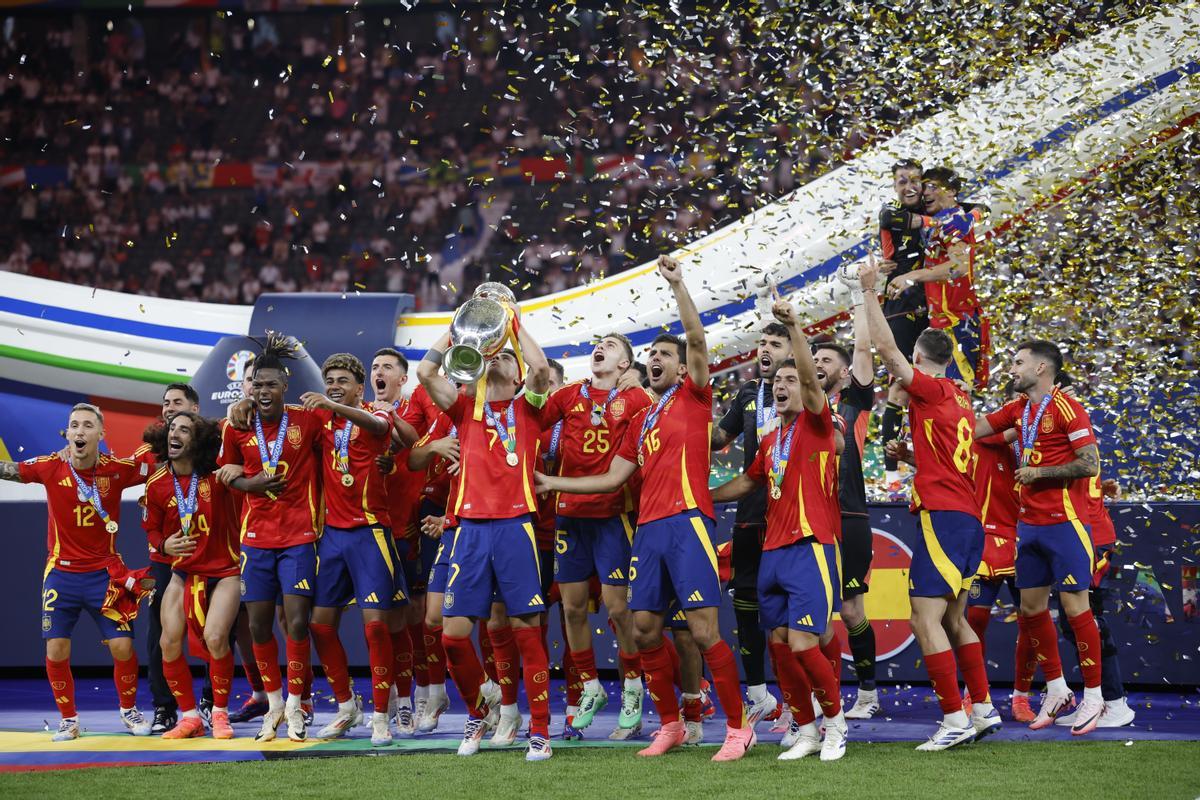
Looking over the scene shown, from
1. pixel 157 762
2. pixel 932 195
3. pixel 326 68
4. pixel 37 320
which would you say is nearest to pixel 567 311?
A: pixel 932 195

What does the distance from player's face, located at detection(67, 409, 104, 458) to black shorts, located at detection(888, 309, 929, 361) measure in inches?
215

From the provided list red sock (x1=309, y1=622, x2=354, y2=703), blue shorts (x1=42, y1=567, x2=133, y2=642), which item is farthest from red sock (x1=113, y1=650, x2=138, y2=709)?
Answer: red sock (x1=309, y1=622, x2=354, y2=703)

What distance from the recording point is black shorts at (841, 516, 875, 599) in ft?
25.6

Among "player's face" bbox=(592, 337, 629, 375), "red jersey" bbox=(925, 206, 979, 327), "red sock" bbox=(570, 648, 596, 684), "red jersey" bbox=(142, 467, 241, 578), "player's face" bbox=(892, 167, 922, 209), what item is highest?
"player's face" bbox=(892, 167, 922, 209)

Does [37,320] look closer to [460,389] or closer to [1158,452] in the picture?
[460,389]

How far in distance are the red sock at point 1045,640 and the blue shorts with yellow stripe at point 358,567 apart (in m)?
3.65

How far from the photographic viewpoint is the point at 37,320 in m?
13.5

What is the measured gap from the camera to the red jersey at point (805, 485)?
6.60 metres

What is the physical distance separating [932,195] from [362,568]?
15.5 ft

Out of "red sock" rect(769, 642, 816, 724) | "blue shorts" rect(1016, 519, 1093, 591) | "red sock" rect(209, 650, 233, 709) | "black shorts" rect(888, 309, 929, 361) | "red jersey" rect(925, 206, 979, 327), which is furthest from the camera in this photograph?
"black shorts" rect(888, 309, 929, 361)

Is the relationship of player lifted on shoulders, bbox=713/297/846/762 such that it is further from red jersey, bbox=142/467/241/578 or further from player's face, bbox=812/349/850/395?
red jersey, bbox=142/467/241/578

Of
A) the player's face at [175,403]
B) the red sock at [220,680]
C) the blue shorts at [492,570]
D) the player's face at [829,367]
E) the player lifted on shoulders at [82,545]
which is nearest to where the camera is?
the blue shorts at [492,570]

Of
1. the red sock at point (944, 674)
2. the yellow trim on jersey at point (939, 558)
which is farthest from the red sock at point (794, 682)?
the yellow trim on jersey at point (939, 558)

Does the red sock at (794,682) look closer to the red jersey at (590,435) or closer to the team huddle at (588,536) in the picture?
the team huddle at (588,536)
